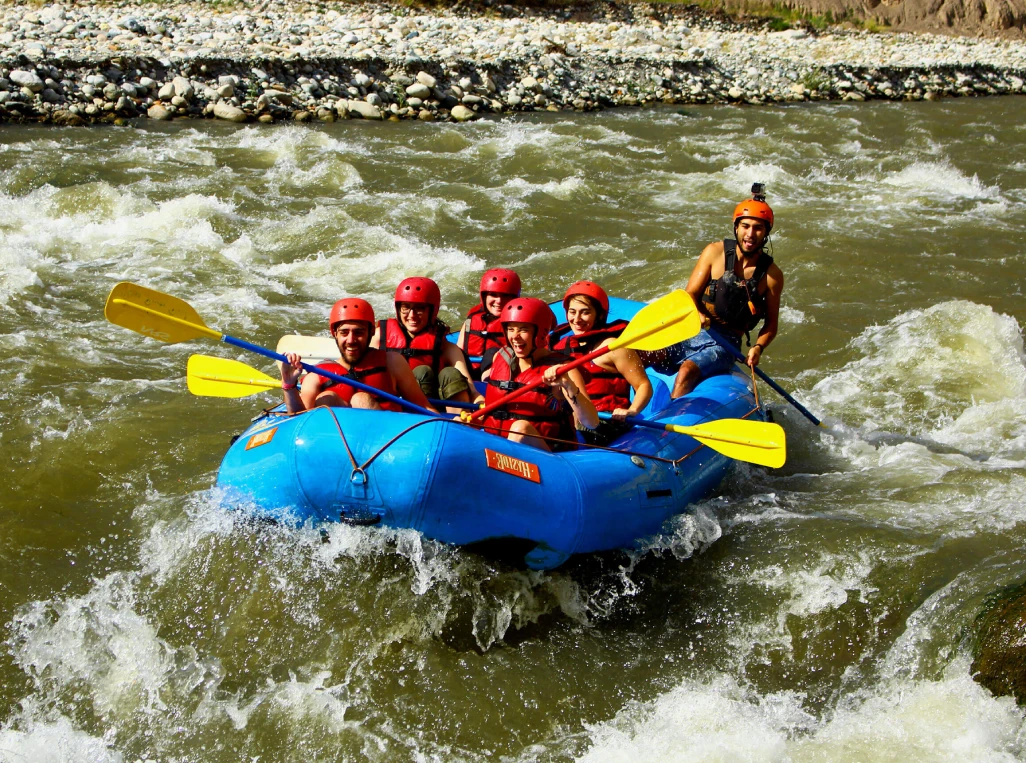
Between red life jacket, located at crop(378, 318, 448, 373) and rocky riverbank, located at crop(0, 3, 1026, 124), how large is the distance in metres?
8.10

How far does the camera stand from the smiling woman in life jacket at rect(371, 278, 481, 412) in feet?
15.4

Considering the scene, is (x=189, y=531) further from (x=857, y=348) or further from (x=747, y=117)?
(x=747, y=117)

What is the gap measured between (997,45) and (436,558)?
25.1 m

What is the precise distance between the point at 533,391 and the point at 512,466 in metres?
0.58

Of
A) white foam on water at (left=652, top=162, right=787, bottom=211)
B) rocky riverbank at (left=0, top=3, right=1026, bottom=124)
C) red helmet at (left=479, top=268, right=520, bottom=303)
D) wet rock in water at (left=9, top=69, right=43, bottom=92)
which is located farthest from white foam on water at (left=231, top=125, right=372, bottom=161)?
Result: red helmet at (left=479, top=268, right=520, bottom=303)

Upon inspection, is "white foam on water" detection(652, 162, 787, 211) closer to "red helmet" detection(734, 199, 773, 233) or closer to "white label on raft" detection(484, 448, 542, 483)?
"red helmet" detection(734, 199, 773, 233)

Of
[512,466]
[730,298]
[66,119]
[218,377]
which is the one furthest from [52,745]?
[66,119]

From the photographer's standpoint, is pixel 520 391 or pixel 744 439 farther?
pixel 744 439

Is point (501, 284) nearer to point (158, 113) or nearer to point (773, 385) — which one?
point (773, 385)

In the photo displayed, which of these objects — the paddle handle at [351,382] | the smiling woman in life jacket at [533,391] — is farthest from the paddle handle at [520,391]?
the paddle handle at [351,382]

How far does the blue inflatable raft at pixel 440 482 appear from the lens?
3578 mm

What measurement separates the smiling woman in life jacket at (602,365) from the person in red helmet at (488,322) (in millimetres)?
376

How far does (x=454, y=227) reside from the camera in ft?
29.8

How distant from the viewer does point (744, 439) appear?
4340 millimetres
